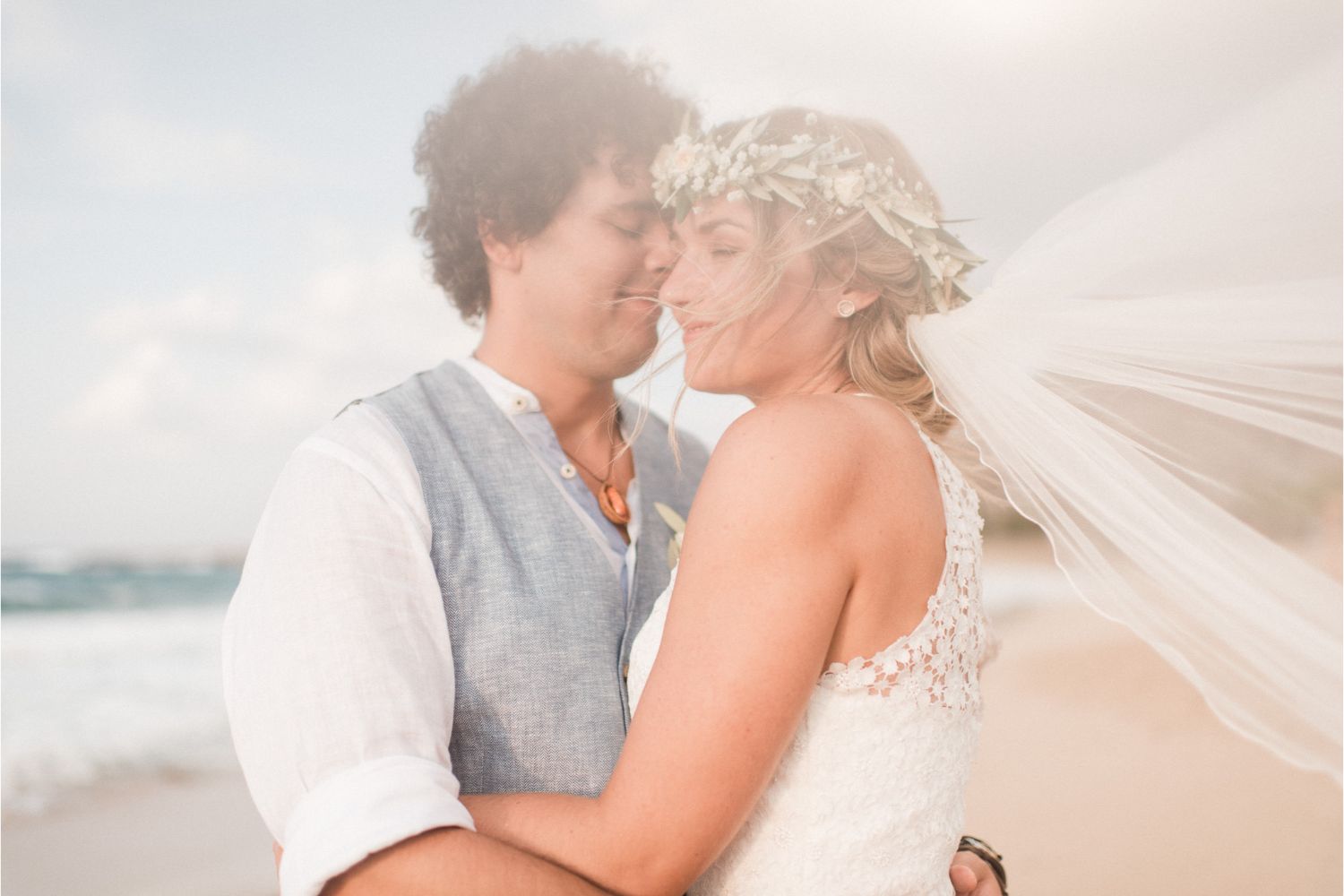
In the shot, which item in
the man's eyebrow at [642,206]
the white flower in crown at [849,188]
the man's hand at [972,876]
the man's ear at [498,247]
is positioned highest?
the white flower in crown at [849,188]

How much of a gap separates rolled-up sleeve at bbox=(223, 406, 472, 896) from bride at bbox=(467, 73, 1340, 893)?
0.74 feet

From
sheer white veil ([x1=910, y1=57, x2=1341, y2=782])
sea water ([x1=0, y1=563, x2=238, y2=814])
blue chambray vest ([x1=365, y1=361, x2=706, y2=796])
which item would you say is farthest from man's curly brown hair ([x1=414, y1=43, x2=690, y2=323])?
sea water ([x1=0, y1=563, x2=238, y2=814])

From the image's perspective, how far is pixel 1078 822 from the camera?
870cm

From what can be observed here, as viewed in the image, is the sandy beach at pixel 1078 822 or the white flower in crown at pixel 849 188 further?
the sandy beach at pixel 1078 822

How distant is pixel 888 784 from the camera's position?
1.72 metres

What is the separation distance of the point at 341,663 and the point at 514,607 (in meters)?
0.40

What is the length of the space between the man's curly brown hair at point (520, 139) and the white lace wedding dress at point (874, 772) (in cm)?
150

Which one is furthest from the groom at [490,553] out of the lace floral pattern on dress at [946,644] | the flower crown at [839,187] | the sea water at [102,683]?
the sea water at [102,683]

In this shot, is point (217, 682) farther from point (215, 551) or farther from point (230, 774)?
point (215, 551)

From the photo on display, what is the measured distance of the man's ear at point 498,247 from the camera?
2.87m

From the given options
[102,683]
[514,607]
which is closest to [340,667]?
[514,607]

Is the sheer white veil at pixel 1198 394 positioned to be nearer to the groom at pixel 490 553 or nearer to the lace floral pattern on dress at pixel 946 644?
the lace floral pattern on dress at pixel 946 644

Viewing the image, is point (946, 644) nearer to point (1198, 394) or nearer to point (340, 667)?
point (1198, 394)

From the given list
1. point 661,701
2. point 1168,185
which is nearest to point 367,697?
point 661,701
